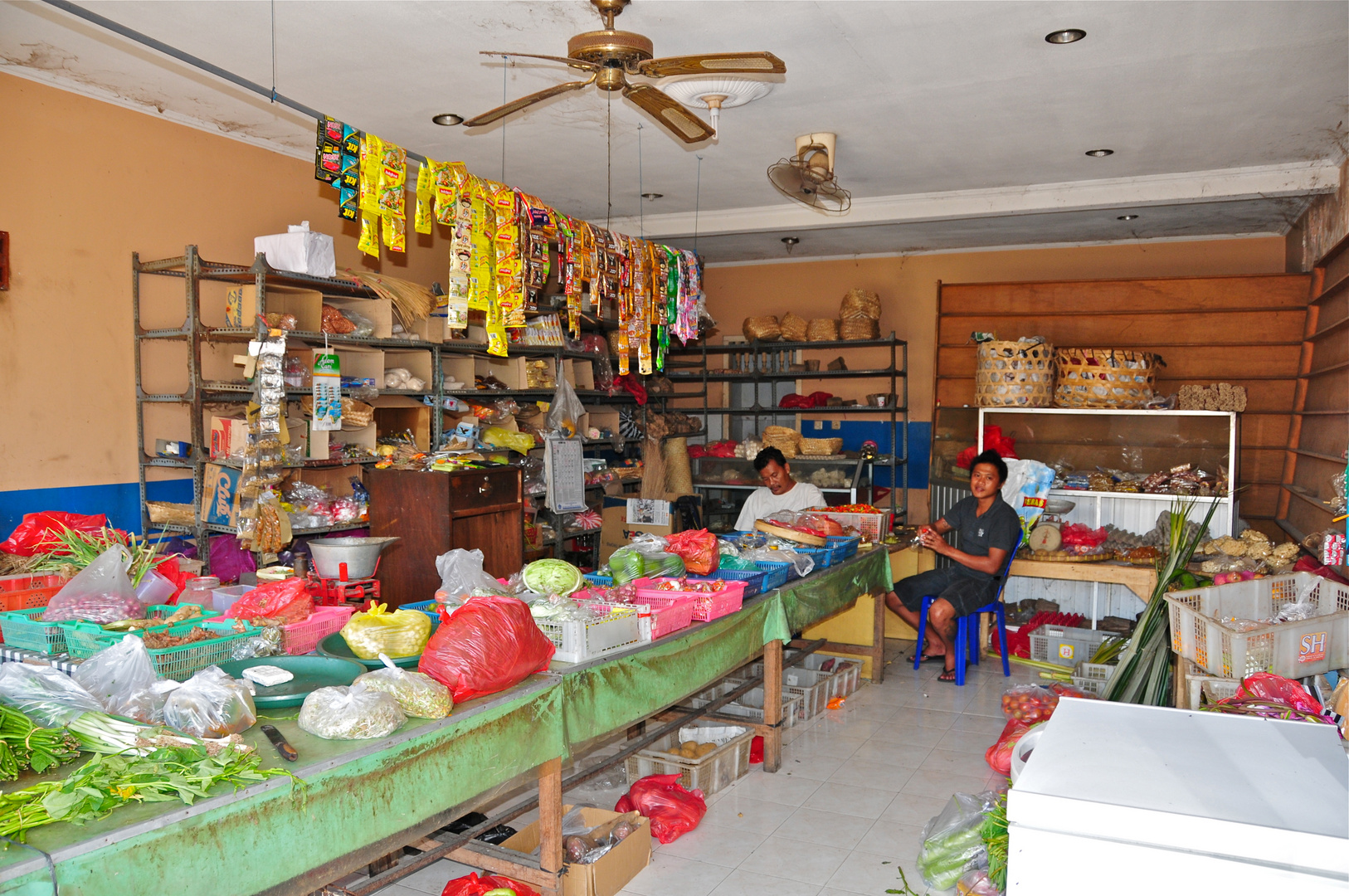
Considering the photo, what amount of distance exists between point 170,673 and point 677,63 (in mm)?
2701

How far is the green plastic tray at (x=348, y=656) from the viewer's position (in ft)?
8.43

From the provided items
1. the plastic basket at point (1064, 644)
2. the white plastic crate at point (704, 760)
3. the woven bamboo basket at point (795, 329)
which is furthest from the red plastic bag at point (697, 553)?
the woven bamboo basket at point (795, 329)

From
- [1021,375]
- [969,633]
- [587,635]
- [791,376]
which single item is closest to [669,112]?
[587,635]

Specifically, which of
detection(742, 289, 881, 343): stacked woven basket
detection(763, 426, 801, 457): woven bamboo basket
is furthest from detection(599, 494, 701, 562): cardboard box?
detection(742, 289, 881, 343): stacked woven basket

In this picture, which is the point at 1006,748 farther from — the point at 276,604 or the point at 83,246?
the point at 83,246

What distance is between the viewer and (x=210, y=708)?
2.05 m

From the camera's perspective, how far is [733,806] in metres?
3.94

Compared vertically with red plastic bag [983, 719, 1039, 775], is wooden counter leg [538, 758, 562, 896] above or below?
above

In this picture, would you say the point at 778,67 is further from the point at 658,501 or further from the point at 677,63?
the point at 658,501

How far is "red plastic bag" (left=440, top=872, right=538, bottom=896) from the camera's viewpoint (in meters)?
2.82

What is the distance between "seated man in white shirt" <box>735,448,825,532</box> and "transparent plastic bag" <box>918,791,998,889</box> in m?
3.10

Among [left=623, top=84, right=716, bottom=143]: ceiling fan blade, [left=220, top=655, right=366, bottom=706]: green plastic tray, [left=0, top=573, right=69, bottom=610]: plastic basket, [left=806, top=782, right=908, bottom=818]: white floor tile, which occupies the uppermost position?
[left=623, top=84, right=716, bottom=143]: ceiling fan blade

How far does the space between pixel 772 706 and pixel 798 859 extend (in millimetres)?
962

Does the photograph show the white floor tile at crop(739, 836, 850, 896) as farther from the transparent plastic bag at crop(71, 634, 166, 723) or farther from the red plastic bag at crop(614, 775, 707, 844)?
the transparent plastic bag at crop(71, 634, 166, 723)
